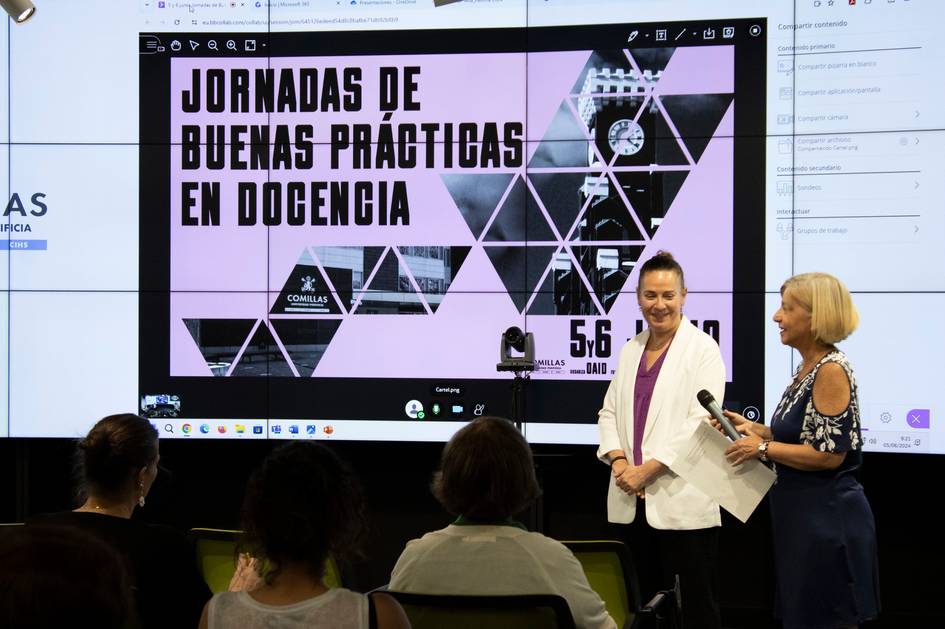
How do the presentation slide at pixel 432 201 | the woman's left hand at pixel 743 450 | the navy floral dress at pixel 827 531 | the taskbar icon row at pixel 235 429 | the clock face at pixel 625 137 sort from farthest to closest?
the taskbar icon row at pixel 235 429 < the clock face at pixel 625 137 < the presentation slide at pixel 432 201 < the woman's left hand at pixel 743 450 < the navy floral dress at pixel 827 531

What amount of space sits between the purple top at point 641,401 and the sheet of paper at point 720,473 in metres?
0.26

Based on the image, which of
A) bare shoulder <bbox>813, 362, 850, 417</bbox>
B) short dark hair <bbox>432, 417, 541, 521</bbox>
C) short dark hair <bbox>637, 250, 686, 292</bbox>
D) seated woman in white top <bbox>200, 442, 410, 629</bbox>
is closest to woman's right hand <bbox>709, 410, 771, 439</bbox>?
bare shoulder <bbox>813, 362, 850, 417</bbox>

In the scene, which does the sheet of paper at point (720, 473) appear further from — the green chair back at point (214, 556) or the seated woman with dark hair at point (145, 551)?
the seated woman with dark hair at point (145, 551)

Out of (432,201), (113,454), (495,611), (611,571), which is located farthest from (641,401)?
(113,454)

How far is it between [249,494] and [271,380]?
10.3 feet

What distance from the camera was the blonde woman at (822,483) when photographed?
9.91ft

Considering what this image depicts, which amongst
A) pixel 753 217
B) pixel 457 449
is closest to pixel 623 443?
pixel 753 217

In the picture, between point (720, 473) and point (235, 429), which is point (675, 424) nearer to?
point (720, 473)

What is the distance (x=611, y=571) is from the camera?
2.73 m

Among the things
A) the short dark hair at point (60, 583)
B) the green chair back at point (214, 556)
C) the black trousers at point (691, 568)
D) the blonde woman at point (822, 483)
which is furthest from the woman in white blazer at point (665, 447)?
the short dark hair at point (60, 583)

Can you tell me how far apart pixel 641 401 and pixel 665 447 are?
0.21m

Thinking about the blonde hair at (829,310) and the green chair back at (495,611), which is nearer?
the green chair back at (495,611)

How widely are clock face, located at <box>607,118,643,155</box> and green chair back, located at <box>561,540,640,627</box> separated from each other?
248cm

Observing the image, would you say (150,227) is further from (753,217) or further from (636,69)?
(753,217)
